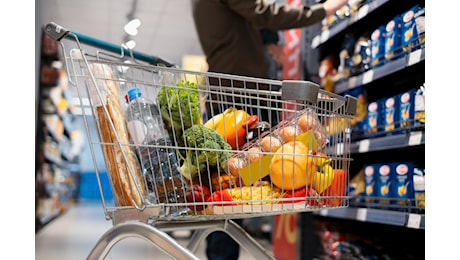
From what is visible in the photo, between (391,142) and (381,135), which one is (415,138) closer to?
(391,142)

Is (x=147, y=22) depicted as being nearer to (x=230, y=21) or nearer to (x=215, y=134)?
(x=230, y=21)

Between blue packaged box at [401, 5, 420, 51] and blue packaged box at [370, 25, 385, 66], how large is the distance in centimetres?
19

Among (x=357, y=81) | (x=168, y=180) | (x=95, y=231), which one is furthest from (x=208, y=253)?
(x=95, y=231)

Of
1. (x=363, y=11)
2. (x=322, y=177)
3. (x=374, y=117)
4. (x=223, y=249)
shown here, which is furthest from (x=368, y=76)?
(x=322, y=177)

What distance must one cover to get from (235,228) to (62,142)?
548 cm

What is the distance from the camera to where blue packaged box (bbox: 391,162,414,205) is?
7.04ft

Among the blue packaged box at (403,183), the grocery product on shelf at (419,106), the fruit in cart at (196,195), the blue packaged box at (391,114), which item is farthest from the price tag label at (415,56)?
the fruit in cart at (196,195)

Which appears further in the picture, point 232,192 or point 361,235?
point 361,235

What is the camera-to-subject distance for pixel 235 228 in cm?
147

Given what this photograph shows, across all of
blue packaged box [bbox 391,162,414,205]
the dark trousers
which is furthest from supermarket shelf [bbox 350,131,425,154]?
the dark trousers

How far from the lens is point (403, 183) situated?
2193 millimetres

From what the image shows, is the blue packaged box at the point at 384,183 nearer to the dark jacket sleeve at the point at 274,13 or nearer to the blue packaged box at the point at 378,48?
the blue packaged box at the point at 378,48

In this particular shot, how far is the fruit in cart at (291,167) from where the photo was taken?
1219 mm

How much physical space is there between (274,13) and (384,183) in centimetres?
107
